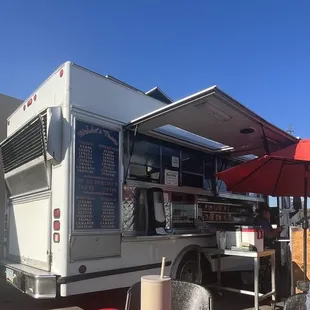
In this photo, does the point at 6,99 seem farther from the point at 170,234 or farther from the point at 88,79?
the point at 170,234

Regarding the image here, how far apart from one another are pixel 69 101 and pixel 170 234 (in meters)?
2.31

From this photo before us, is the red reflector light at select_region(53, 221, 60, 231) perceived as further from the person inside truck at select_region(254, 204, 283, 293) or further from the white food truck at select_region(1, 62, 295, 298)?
the person inside truck at select_region(254, 204, 283, 293)

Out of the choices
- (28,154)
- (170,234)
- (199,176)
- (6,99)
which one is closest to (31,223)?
(28,154)

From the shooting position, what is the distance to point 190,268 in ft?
19.4

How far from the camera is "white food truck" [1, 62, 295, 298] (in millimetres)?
4324

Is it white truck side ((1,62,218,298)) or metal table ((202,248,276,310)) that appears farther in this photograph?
metal table ((202,248,276,310))

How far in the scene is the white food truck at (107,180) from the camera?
4.32 meters

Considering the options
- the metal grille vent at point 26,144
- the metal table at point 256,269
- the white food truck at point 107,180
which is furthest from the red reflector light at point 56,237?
the metal table at point 256,269

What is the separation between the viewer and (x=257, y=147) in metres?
6.59

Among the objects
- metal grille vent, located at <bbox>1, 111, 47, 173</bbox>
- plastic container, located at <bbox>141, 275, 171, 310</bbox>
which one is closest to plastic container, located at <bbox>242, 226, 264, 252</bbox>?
metal grille vent, located at <bbox>1, 111, 47, 173</bbox>

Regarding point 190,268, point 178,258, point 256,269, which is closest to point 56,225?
point 178,258

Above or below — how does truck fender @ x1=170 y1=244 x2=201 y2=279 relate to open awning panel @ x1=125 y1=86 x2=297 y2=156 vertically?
below

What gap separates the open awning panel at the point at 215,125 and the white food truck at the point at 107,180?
17mm

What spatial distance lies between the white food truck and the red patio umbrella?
395 millimetres
